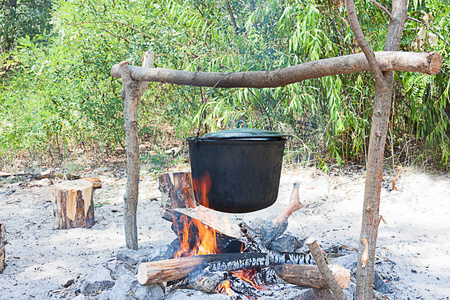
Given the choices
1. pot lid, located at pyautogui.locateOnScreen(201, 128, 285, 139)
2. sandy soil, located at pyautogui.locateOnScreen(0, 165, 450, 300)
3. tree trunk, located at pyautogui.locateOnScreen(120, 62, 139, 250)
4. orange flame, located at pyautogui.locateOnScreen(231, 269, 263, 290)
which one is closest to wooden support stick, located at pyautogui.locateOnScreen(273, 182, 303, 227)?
sandy soil, located at pyautogui.locateOnScreen(0, 165, 450, 300)

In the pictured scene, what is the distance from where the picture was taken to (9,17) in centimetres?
830

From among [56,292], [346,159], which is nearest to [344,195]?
[346,159]

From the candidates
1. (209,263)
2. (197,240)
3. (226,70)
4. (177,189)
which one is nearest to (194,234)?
(197,240)

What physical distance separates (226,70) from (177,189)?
2047mm

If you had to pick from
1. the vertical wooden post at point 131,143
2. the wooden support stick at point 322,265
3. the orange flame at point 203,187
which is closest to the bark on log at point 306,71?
the vertical wooden post at point 131,143

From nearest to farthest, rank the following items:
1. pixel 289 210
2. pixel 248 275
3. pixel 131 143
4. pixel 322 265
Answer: pixel 322 265 < pixel 248 275 < pixel 131 143 < pixel 289 210

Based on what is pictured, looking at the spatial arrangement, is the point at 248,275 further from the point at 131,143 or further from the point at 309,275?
the point at 131,143

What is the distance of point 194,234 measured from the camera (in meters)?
2.20

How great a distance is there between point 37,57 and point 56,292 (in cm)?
420

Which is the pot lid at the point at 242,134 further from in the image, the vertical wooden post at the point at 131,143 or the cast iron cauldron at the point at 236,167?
the vertical wooden post at the point at 131,143

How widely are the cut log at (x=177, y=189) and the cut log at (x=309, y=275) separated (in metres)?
1.68

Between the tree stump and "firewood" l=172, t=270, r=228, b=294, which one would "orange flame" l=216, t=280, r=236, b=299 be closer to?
"firewood" l=172, t=270, r=228, b=294

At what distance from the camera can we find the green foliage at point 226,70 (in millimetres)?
3973

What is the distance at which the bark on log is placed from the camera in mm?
1331
